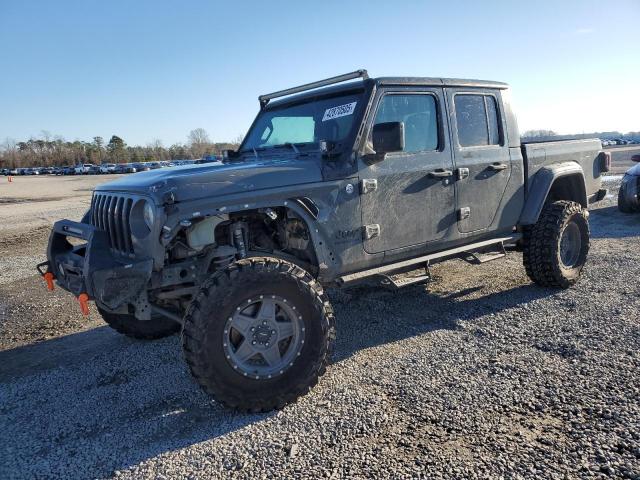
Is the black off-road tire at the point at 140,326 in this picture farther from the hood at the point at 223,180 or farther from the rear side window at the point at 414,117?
the rear side window at the point at 414,117

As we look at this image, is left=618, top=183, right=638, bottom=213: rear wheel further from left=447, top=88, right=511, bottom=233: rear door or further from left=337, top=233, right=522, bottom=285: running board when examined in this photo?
left=447, top=88, right=511, bottom=233: rear door

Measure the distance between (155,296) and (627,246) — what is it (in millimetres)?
6648

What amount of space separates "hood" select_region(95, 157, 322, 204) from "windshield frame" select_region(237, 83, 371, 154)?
34cm

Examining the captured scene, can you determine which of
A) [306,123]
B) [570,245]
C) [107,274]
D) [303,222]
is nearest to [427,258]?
[303,222]

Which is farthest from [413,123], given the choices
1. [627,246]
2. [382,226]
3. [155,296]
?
[627,246]

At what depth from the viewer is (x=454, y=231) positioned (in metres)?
4.43

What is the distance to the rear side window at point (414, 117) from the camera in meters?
3.99

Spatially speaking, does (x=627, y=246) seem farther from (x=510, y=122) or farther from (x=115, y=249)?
(x=115, y=249)

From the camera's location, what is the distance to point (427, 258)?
4.28 m

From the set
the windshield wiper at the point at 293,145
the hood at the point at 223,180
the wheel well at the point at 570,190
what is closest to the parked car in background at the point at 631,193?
the wheel well at the point at 570,190

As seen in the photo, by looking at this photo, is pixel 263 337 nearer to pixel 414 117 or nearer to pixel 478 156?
pixel 414 117

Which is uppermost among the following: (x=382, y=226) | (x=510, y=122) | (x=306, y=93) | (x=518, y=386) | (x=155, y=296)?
(x=306, y=93)

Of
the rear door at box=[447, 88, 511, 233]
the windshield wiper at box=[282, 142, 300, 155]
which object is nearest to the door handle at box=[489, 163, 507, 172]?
the rear door at box=[447, 88, 511, 233]

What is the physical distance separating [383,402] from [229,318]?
1.12 m
